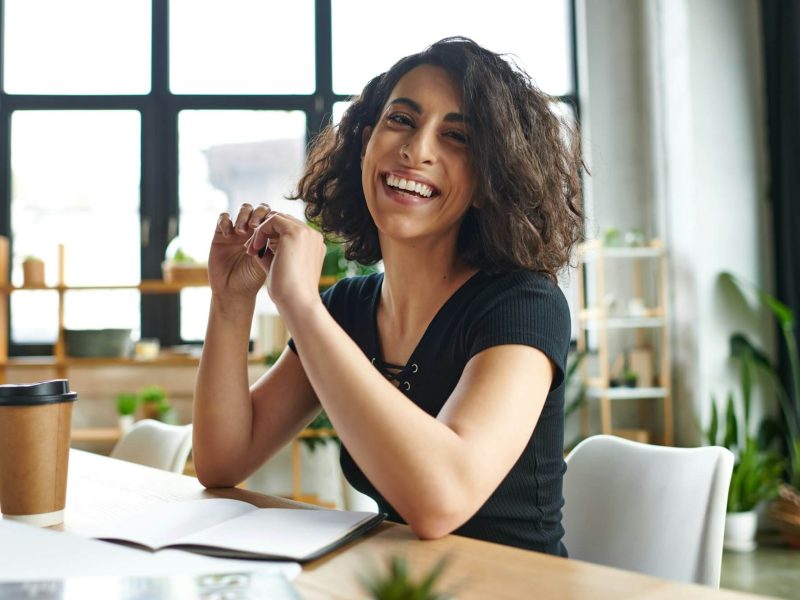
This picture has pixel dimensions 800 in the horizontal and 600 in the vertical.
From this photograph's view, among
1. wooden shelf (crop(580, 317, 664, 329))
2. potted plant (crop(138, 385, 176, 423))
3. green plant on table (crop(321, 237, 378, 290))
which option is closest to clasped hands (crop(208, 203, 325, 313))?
green plant on table (crop(321, 237, 378, 290))

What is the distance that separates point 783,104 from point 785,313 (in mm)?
1062

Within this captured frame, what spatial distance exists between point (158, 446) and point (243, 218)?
2.38 ft

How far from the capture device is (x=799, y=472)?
3799 mm

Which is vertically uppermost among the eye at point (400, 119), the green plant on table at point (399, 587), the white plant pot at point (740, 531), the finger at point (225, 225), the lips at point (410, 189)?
the eye at point (400, 119)

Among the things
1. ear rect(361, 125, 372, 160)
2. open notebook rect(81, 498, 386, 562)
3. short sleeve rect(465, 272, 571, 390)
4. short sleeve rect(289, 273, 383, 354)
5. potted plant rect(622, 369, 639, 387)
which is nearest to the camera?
open notebook rect(81, 498, 386, 562)

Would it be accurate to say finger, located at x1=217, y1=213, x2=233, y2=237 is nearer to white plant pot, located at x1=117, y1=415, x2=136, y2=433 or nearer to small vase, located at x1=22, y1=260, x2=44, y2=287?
white plant pot, located at x1=117, y1=415, x2=136, y2=433

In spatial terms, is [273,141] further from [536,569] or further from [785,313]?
[536,569]

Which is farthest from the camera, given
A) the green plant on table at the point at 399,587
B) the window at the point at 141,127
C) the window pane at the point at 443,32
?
the window pane at the point at 443,32

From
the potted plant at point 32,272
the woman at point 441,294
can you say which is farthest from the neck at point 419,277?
the potted plant at point 32,272

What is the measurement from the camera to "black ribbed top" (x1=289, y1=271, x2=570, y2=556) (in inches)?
42.6

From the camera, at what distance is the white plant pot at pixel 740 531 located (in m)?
3.80

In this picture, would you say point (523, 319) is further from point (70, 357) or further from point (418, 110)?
point (70, 357)

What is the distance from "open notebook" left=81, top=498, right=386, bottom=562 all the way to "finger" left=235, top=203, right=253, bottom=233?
472mm

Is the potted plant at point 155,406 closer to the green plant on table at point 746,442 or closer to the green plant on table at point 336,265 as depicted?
the green plant on table at point 336,265
